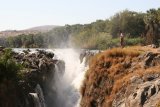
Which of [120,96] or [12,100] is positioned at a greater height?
[120,96]

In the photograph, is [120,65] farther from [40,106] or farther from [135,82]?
[40,106]

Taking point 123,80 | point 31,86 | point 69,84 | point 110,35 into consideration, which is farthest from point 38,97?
point 110,35

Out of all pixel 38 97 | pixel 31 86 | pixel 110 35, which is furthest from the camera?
pixel 110 35

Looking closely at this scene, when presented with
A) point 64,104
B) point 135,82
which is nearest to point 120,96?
point 135,82

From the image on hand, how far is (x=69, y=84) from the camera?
6100cm

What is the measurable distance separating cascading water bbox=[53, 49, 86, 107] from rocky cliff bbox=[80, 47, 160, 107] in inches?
1086

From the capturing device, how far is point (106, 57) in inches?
789

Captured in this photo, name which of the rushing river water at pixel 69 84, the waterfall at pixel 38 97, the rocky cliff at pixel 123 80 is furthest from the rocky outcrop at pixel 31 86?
the rocky cliff at pixel 123 80

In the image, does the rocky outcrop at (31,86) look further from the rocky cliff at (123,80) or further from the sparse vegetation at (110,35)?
the sparse vegetation at (110,35)

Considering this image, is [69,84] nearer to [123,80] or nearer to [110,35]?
[123,80]

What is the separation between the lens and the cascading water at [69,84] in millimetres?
53575

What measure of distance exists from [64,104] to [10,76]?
16061mm

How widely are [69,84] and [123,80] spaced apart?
43.8 metres

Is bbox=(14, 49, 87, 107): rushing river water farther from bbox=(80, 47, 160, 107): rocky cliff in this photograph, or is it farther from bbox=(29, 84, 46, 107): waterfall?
bbox=(80, 47, 160, 107): rocky cliff
